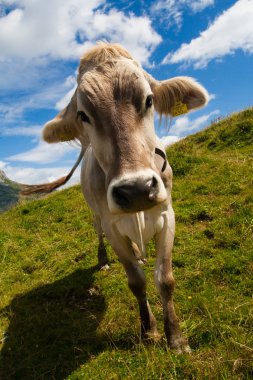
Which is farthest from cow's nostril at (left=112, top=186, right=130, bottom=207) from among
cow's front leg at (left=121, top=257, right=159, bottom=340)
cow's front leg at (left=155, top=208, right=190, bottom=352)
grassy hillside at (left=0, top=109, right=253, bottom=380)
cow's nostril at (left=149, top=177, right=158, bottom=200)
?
grassy hillside at (left=0, top=109, right=253, bottom=380)

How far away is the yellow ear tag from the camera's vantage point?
4895 mm

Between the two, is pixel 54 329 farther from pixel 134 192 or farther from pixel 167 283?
pixel 134 192

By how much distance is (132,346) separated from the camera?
13.7ft

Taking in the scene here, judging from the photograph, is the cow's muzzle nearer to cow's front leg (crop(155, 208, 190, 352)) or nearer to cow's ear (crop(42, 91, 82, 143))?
cow's front leg (crop(155, 208, 190, 352))

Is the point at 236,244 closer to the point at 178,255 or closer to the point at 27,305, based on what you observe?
the point at 178,255

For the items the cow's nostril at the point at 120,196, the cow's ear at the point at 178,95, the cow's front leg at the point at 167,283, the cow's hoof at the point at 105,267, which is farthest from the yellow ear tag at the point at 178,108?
the cow's hoof at the point at 105,267

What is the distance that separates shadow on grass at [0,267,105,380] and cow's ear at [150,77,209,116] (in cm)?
269

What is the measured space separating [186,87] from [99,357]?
3.22m

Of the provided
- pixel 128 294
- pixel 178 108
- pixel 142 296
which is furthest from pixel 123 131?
pixel 128 294

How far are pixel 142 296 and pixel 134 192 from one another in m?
1.72

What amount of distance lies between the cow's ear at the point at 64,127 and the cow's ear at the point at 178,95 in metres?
1.00

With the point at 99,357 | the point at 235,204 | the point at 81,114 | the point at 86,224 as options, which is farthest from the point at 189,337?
the point at 86,224

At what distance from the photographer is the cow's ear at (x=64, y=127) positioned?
16.2ft

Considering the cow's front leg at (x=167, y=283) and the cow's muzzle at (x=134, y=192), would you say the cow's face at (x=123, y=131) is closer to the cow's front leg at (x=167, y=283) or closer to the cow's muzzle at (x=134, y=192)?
the cow's muzzle at (x=134, y=192)
